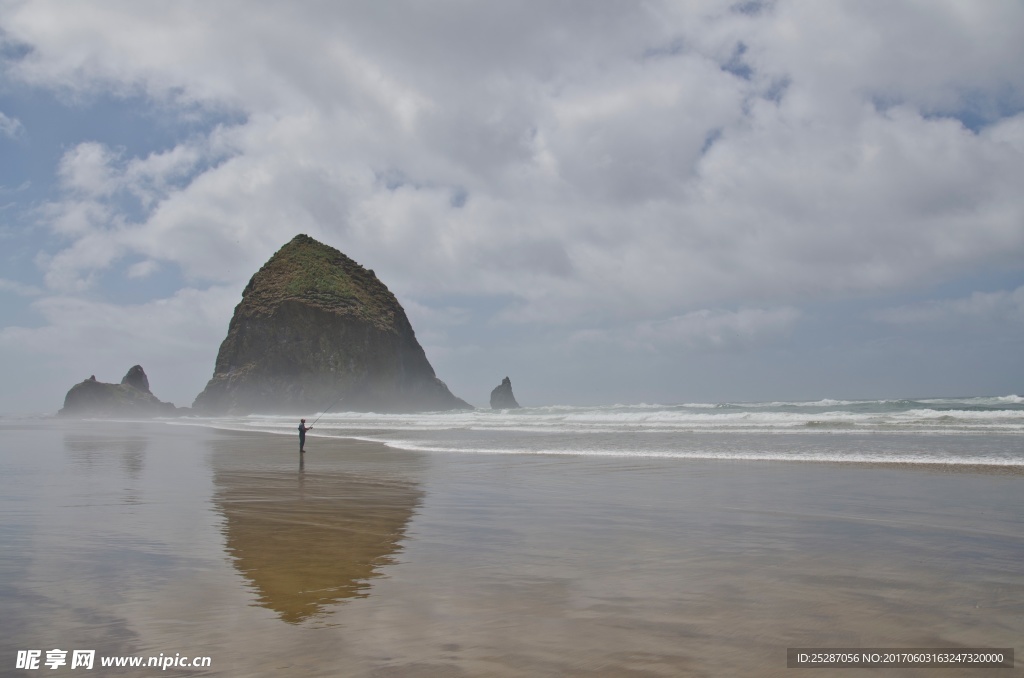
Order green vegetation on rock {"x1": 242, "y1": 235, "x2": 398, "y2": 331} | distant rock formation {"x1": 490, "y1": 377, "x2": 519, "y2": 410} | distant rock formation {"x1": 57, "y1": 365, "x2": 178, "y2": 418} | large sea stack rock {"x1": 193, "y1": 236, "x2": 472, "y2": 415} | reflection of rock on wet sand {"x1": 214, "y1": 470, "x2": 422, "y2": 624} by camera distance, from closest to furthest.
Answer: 1. reflection of rock on wet sand {"x1": 214, "y1": 470, "x2": 422, "y2": 624}
2. large sea stack rock {"x1": 193, "y1": 236, "x2": 472, "y2": 415}
3. green vegetation on rock {"x1": 242, "y1": 235, "x2": 398, "y2": 331}
4. distant rock formation {"x1": 57, "y1": 365, "x2": 178, "y2": 418}
5. distant rock formation {"x1": 490, "y1": 377, "x2": 519, "y2": 410}

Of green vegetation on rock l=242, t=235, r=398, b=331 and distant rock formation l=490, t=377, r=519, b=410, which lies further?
distant rock formation l=490, t=377, r=519, b=410

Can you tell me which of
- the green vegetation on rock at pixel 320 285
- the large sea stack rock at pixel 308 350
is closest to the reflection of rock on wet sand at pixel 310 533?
the large sea stack rock at pixel 308 350

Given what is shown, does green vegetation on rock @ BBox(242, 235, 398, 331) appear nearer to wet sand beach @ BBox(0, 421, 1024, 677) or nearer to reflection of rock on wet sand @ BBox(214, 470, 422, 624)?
reflection of rock on wet sand @ BBox(214, 470, 422, 624)

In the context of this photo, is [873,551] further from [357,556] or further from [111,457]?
[111,457]

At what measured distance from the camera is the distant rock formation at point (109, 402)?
341ft

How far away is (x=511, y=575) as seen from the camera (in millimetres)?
5750

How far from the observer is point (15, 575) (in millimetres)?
5629

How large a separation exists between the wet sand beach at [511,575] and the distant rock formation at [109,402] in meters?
107

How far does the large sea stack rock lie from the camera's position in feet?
262

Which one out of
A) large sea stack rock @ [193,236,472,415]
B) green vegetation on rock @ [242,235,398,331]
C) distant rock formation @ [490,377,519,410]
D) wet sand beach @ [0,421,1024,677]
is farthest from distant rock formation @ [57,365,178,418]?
wet sand beach @ [0,421,1024,677]

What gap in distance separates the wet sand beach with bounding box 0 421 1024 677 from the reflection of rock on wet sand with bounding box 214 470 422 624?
0.04m

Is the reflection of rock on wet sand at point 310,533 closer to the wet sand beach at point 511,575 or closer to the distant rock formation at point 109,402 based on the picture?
the wet sand beach at point 511,575

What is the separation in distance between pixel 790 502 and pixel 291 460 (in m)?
13.8

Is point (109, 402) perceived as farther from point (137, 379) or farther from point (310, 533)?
point (310, 533)
